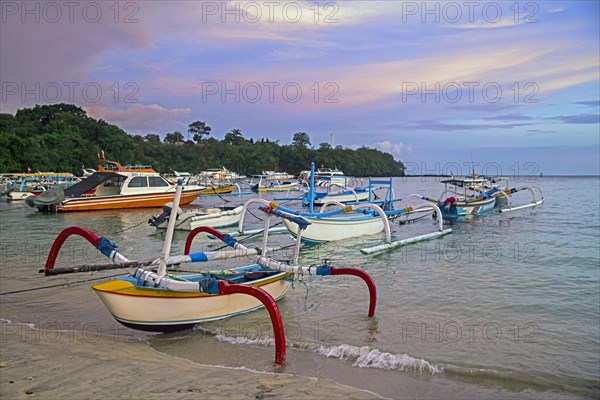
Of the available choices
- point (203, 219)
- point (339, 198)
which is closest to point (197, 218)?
point (203, 219)

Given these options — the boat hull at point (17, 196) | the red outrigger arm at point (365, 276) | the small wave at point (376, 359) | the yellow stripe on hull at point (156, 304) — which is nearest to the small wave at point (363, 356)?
the small wave at point (376, 359)

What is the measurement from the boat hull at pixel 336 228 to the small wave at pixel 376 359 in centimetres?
735

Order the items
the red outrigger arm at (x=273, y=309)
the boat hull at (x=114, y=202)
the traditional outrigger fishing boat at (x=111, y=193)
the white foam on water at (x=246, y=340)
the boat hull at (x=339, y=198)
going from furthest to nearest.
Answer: the boat hull at (x=339, y=198) → the boat hull at (x=114, y=202) → the traditional outrigger fishing boat at (x=111, y=193) → the white foam on water at (x=246, y=340) → the red outrigger arm at (x=273, y=309)

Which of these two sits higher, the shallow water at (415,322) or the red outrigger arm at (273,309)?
the red outrigger arm at (273,309)

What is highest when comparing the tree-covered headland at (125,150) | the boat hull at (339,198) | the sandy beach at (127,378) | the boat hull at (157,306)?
the tree-covered headland at (125,150)

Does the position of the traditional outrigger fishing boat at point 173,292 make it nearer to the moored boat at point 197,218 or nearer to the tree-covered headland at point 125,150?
the moored boat at point 197,218

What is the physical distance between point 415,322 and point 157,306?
153 inches

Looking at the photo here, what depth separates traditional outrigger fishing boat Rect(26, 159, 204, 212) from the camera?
24875mm

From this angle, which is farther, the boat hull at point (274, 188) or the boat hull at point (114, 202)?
the boat hull at point (274, 188)

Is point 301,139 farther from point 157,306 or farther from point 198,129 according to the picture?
point 157,306

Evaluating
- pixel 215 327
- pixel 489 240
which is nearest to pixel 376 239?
pixel 489 240

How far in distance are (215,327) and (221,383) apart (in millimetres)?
1891

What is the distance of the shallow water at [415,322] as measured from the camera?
532 centimetres
